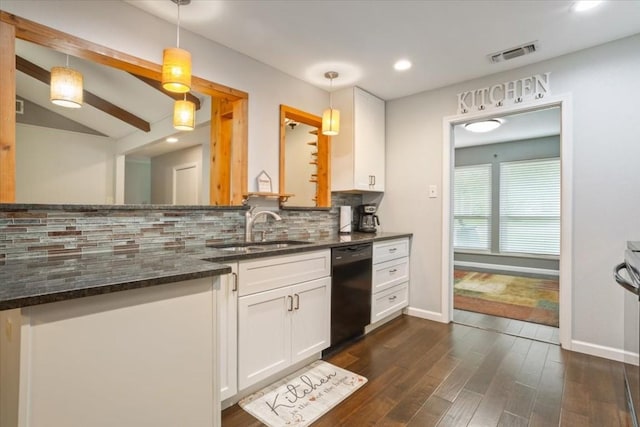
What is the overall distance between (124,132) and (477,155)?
19.8 feet

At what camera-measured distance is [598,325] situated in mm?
2416

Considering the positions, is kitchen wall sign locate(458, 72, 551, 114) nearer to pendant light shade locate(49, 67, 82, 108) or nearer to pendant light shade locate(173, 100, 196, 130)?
pendant light shade locate(173, 100, 196, 130)

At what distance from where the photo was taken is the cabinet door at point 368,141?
3.20 meters

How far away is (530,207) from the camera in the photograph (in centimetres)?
557

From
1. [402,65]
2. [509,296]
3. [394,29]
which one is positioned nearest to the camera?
[394,29]

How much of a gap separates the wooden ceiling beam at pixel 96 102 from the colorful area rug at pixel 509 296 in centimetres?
444

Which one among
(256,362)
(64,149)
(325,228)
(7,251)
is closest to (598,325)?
(325,228)

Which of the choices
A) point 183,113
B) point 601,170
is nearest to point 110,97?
point 183,113

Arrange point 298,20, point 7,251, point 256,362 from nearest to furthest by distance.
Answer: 1. point 7,251
2. point 256,362
3. point 298,20

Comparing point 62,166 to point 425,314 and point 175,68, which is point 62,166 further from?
point 425,314

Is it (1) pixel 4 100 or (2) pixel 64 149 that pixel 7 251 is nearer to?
(1) pixel 4 100

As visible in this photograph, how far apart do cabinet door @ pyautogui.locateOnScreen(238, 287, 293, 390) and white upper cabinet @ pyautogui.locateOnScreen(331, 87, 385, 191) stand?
1553 mm

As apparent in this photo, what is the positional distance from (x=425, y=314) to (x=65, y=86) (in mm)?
3584

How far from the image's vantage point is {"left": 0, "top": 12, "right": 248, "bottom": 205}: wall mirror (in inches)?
65.6
